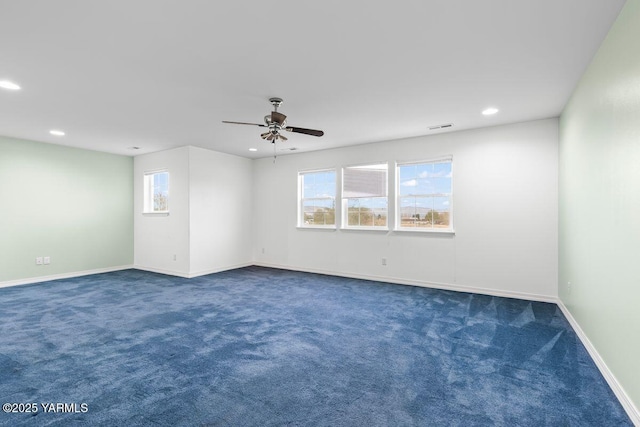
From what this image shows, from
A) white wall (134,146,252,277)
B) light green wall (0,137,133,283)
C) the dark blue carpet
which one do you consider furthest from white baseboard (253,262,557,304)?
light green wall (0,137,133,283)

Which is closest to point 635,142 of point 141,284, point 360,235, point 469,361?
point 469,361

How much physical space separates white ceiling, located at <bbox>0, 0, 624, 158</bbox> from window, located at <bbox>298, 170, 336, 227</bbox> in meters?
2.08

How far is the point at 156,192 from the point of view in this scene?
22.1ft

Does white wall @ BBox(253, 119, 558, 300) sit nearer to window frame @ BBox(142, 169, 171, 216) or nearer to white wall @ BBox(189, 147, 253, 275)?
white wall @ BBox(189, 147, 253, 275)

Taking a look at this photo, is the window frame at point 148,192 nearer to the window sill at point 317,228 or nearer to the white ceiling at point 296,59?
the white ceiling at point 296,59

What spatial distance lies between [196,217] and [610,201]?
588 cm

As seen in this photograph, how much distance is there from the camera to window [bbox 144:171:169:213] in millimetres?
6531

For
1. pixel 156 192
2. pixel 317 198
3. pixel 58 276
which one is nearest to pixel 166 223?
pixel 156 192

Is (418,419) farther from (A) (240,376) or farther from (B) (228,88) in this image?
(B) (228,88)

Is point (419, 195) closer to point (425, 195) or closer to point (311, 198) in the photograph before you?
point (425, 195)

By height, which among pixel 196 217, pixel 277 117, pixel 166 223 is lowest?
pixel 166 223

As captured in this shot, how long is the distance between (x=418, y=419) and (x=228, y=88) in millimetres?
3272

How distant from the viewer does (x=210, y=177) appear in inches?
250

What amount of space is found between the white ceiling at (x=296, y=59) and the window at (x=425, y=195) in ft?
3.30
